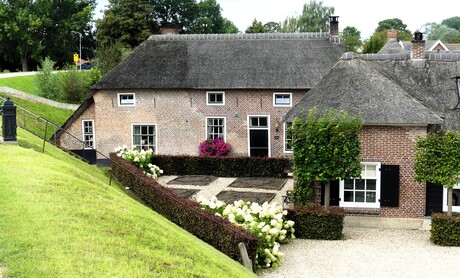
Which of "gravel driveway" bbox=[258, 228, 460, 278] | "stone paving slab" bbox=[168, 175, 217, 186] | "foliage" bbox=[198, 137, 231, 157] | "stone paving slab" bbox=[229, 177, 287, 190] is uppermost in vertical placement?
"foliage" bbox=[198, 137, 231, 157]

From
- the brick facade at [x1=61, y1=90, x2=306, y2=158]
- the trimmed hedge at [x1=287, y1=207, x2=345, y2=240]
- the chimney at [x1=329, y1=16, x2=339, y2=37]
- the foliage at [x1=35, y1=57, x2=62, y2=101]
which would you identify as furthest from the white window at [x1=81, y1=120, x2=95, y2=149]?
the trimmed hedge at [x1=287, y1=207, x2=345, y2=240]

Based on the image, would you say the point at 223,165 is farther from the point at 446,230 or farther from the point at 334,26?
the point at 446,230

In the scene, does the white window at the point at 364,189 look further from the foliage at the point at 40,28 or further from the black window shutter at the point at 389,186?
the foliage at the point at 40,28

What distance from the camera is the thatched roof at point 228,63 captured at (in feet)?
89.1

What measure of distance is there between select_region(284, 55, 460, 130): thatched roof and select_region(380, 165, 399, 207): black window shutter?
1450 millimetres

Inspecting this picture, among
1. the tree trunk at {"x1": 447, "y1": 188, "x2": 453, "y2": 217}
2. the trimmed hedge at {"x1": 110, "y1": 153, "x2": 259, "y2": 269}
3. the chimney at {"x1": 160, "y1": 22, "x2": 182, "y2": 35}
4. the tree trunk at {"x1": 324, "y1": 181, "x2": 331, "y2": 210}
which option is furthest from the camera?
the chimney at {"x1": 160, "y1": 22, "x2": 182, "y2": 35}

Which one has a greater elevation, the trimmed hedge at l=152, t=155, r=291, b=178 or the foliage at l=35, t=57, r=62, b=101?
the foliage at l=35, t=57, r=62, b=101

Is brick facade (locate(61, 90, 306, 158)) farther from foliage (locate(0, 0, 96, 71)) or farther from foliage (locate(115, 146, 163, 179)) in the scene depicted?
foliage (locate(0, 0, 96, 71))

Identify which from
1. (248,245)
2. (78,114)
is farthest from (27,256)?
(78,114)

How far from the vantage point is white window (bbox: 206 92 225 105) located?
27625mm

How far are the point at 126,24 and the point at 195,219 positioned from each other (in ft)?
137

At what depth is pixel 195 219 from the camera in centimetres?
1387

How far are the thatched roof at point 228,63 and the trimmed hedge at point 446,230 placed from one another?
12.5 metres

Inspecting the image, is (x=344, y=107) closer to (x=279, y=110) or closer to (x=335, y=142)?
(x=335, y=142)
